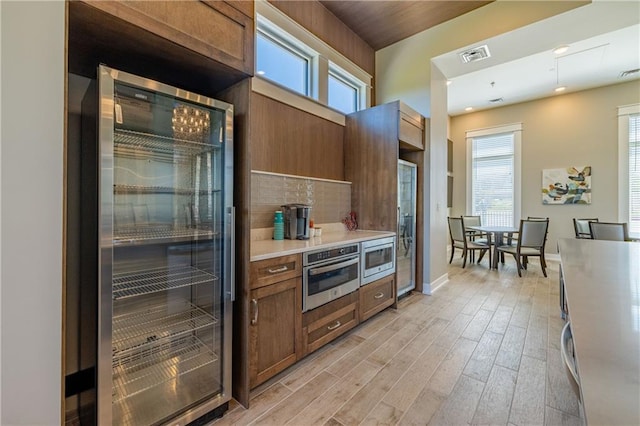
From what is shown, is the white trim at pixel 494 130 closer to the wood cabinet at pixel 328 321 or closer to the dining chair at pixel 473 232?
the dining chair at pixel 473 232

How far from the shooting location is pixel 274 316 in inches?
72.2

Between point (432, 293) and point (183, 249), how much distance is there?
3224 millimetres

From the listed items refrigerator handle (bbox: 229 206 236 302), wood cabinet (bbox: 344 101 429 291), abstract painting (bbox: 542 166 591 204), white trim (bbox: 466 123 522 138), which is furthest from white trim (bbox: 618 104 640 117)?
refrigerator handle (bbox: 229 206 236 302)

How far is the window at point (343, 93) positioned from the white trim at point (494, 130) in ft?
15.0

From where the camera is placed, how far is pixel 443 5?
128 inches

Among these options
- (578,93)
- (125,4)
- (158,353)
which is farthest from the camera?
(578,93)

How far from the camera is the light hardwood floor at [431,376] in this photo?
5.22 feet

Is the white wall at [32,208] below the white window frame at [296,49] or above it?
below

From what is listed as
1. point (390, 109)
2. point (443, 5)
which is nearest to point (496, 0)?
point (443, 5)

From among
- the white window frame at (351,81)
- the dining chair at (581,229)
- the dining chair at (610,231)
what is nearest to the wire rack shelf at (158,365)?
the white window frame at (351,81)

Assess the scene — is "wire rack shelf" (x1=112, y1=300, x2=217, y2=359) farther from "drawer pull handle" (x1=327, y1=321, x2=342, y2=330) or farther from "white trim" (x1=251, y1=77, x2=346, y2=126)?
"white trim" (x1=251, y1=77, x2=346, y2=126)

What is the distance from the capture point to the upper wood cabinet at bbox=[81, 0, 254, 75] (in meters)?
1.18

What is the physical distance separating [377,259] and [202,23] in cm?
241

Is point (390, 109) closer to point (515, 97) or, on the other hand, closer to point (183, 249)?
point (183, 249)
